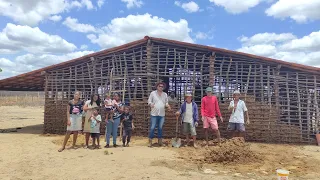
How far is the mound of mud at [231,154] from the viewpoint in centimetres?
602

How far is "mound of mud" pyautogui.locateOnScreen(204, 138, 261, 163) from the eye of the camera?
19.7ft

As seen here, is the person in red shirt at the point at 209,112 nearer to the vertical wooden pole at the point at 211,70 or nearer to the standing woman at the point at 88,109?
the vertical wooden pole at the point at 211,70

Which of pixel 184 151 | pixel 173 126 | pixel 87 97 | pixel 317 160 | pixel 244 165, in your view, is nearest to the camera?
pixel 244 165

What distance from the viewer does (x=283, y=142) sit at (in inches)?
336

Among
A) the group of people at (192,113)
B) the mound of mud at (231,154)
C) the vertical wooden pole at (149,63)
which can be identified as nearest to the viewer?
the mound of mud at (231,154)

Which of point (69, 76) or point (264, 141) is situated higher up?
point (69, 76)

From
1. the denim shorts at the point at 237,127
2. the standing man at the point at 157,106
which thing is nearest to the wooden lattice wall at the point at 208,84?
the denim shorts at the point at 237,127

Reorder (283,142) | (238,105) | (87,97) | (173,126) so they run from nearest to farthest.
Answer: (238,105) → (283,142) → (173,126) → (87,97)

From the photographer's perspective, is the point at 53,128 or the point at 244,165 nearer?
the point at 244,165

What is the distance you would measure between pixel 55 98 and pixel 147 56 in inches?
143

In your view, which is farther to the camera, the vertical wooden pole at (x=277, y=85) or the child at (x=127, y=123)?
the vertical wooden pole at (x=277, y=85)

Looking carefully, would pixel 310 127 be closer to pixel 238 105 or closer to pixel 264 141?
pixel 264 141

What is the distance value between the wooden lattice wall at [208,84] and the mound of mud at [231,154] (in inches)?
99.1

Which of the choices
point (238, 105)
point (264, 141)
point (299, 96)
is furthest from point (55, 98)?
point (299, 96)
